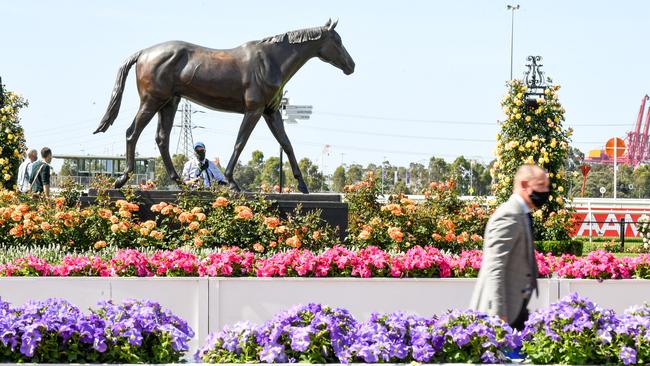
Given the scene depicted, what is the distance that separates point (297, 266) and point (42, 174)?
7.78 metres

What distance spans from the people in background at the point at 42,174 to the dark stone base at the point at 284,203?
2.29 meters

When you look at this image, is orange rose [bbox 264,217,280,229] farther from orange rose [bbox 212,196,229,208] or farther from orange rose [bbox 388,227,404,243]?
orange rose [bbox 388,227,404,243]

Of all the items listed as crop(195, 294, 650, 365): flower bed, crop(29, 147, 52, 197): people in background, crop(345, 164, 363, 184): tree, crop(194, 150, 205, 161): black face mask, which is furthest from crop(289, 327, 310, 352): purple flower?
crop(345, 164, 363, 184): tree

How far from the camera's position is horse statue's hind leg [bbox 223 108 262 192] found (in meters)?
13.6

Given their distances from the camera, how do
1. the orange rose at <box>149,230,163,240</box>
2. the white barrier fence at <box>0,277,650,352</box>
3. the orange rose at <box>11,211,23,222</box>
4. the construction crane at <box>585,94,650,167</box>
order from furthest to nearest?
the construction crane at <box>585,94,650,167</box> < the orange rose at <box>11,211,23,222</box> < the orange rose at <box>149,230,163,240</box> < the white barrier fence at <box>0,277,650,352</box>

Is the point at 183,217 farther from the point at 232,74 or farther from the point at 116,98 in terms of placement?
the point at 116,98

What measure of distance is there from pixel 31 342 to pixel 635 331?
3.69 meters

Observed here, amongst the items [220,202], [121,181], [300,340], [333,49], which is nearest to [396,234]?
[220,202]

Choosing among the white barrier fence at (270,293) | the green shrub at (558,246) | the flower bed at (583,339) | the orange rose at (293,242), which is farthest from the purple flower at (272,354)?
the green shrub at (558,246)

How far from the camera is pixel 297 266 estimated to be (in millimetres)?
9438

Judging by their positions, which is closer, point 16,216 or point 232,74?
point 16,216

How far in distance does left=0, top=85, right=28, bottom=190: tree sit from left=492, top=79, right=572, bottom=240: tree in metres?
12.7

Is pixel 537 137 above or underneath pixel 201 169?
above

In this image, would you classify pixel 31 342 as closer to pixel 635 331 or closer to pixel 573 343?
pixel 573 343
